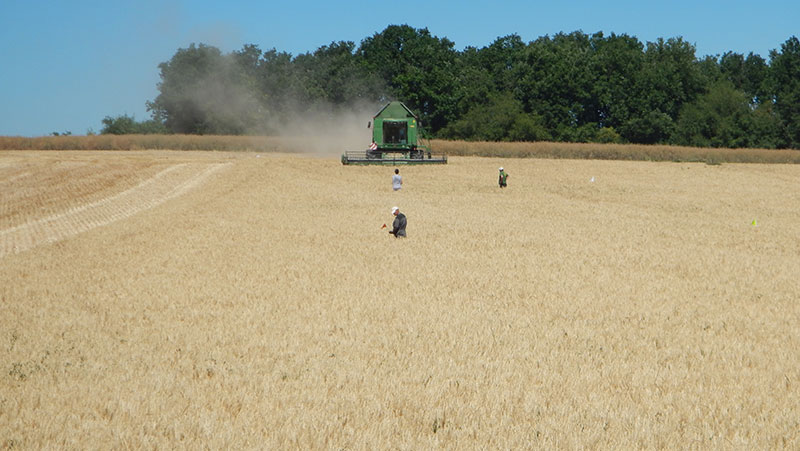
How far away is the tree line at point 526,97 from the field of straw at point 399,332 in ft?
187

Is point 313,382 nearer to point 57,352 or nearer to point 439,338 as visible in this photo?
point 439,338

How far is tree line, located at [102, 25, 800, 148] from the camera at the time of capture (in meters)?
83.6

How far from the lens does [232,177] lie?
43.4 meters

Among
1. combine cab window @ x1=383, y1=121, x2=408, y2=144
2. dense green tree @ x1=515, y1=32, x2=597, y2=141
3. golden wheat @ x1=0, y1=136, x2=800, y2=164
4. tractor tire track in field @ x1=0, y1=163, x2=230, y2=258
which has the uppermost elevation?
dense green tree @ x1=515, y1=32, x2=597, y2=141

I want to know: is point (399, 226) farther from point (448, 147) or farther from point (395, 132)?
point (448, 147)

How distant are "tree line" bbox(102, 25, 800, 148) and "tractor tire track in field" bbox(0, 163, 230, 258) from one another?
142ft

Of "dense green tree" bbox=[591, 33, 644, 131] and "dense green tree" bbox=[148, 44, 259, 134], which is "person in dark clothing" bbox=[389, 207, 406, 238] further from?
"dense green tree" bbox=[591, 33, 644, 131]

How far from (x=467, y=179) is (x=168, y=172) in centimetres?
1797

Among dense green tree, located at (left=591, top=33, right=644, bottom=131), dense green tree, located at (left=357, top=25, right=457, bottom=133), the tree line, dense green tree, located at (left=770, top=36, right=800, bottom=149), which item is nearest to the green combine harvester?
dense green tree, located at (left=357, top=25, right=457, bottom=133)

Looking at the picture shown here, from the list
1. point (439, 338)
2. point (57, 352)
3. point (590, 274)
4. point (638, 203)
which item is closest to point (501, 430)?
point (439, 338)

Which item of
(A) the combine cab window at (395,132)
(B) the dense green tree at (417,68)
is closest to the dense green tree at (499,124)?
(B) the dense green tree at (417,68)

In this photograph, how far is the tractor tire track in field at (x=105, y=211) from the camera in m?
25.7

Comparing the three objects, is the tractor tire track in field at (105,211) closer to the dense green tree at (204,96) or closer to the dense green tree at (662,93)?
the dense green tree at (204,96)

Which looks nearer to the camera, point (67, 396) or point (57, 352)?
point (67, 396)
